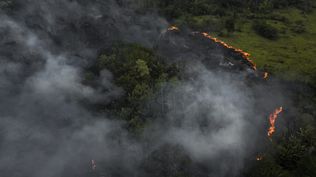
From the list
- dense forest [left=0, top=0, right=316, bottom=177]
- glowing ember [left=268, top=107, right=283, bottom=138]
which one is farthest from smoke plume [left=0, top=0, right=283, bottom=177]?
glowing ember [left=268, top=107, right=283, bottom=138]

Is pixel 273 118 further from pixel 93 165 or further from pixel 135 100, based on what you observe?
pixel 93 165

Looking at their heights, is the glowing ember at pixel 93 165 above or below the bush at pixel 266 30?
below

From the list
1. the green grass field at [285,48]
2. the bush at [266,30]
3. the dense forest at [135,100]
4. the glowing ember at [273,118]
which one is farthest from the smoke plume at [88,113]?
the bush at [266,30]

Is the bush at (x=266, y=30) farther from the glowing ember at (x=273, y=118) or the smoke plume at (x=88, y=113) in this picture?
the glowing ember at (x=273, y=118)

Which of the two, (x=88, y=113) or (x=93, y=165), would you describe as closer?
(x=93, y=165)

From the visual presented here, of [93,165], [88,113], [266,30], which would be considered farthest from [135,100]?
[266,30]

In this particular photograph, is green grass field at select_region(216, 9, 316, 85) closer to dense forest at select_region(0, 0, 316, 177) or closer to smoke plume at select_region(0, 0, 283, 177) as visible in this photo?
dense forest at select_region(0, 0, 316, 177)
